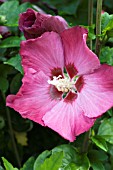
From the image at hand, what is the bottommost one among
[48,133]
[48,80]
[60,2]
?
[48,133]

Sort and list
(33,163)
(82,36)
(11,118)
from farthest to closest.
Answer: (11,118) → (33,163) → (82,36)

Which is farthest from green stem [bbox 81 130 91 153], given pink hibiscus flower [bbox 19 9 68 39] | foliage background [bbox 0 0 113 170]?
pink hibiscus flower [bbox 19 9 68 39]

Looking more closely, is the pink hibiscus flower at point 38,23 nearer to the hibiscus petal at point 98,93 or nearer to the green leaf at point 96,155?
the hibiscus petal at point 98,93

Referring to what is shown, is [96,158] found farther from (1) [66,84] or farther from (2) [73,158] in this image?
(1) [66,84]

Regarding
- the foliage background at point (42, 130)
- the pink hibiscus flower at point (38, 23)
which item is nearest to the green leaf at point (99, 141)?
the foliage background at point (42, 130)

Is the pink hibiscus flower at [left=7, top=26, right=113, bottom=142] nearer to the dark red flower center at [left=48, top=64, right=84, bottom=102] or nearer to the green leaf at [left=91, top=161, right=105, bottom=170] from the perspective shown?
the dark red flower center at [left=48, top=64, right=84, bottom=102]

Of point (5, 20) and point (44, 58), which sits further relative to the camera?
point (5, 20)

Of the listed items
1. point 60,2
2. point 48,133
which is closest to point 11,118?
point 48,133

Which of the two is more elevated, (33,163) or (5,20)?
(5,20)

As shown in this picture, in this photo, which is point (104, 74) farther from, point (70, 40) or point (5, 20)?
point (5, 20)
